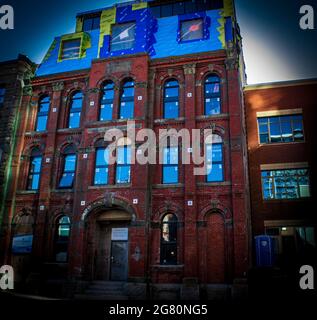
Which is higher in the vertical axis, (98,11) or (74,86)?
(98,11)

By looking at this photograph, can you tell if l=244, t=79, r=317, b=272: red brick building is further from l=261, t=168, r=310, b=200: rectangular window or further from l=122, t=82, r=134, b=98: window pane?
l=122, t=82, r=134, b=98: window pane

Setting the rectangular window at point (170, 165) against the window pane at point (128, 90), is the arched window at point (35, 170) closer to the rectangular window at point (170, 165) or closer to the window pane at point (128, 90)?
the window pane at point (128, 90)

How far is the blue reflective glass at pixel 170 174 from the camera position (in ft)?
59.3

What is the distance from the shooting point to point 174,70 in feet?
65.0

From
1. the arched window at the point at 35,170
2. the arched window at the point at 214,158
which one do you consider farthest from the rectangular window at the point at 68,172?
the arched window at the point at 214,158

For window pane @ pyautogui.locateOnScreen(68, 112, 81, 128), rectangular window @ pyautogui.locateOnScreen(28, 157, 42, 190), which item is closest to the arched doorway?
rectangular window @ pyautogui.locateOnScreen(28, 157, 42, 190)

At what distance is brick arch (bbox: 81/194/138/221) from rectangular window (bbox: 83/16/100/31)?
44.1 ft

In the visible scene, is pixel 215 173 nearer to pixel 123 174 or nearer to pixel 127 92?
pixel 123 174

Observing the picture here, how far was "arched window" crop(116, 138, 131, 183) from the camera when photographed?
18.3 m

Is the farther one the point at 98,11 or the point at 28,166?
the point at 98,11

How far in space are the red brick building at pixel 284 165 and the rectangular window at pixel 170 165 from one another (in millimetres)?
5331
